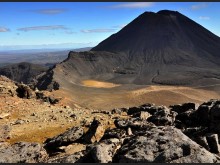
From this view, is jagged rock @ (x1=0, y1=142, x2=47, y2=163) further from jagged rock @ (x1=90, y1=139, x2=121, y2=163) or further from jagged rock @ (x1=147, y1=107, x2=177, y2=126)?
jagged rock @ (x1=147, y1=107, x2=177, y2=126)

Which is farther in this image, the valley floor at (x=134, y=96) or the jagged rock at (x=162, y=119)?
the valley floor at (x=134, y=96)

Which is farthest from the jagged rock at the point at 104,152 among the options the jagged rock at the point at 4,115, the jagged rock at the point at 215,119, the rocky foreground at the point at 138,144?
the jagged rock at the point at 4,115

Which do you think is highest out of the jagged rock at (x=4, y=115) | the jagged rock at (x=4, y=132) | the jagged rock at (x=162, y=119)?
the jagged rock at (x=162, y=119)

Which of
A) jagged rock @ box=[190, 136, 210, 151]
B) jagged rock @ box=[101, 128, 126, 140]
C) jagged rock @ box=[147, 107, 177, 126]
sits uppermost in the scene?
jagged rock @ box=[190, 136, 210, 151]

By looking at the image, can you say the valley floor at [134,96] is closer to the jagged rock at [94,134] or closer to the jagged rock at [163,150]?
the jagged rock at [94,134]

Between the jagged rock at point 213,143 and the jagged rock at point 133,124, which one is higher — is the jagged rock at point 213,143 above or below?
above

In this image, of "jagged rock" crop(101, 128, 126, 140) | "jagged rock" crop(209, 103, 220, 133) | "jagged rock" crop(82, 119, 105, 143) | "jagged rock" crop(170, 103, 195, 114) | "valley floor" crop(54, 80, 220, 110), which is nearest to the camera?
"jagged rock" crop(209, 103, 220, 133)

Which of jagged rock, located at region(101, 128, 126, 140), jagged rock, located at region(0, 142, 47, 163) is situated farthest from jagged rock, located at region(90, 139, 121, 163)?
jagged rock, located at region(0, 142, 47, 163)

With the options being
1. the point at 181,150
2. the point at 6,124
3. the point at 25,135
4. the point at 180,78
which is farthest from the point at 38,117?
the point at 180,78
